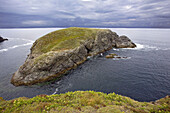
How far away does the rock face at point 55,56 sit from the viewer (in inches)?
1632

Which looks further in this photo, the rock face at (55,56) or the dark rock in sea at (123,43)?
the dark rock in sea at (123,43)

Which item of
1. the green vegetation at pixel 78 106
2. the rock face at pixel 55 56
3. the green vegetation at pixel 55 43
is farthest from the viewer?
the green vegetation at pixel 55 43

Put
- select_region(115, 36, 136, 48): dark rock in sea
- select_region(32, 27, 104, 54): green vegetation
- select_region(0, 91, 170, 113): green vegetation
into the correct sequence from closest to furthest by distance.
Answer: select_region(0, 91, 170, 113): green vegetation < select_region(32, 27, 104, 54): green vegetation < select_region(115, 36, 136, 48): dark rock in sea

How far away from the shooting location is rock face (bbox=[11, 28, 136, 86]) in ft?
136

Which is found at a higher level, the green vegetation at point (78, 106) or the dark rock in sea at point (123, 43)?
the dark rock in sea at point (123, 43)

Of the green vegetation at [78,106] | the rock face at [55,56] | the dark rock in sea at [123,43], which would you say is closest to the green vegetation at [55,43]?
the rock face at [55,56]

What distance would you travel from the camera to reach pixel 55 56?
4906 cm

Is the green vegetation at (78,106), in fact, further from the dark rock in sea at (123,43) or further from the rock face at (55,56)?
the dark rock in sea at (123,43)

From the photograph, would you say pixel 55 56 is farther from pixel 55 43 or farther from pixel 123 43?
pixel 123 43

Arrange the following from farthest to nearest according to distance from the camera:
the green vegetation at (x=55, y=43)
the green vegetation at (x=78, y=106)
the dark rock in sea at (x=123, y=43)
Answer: the dark rock in sea at (x=123, y=43)
the green vegetation at (x=55, y=43)
the green vegetation at (x=78, y=106)

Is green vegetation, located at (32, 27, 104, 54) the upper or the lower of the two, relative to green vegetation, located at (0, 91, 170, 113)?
upper

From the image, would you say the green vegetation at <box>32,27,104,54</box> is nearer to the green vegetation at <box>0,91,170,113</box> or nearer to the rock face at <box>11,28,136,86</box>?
the rock face at <box>11,28,136,86</box>

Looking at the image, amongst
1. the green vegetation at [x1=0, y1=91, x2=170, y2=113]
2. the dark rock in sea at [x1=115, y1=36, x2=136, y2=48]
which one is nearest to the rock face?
the dark rock in sea at [x1=115, y1=36, x2=136, y2=48]

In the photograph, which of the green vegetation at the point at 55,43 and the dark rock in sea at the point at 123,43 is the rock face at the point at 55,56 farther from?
the dark rock in sea at the point at 123,43
